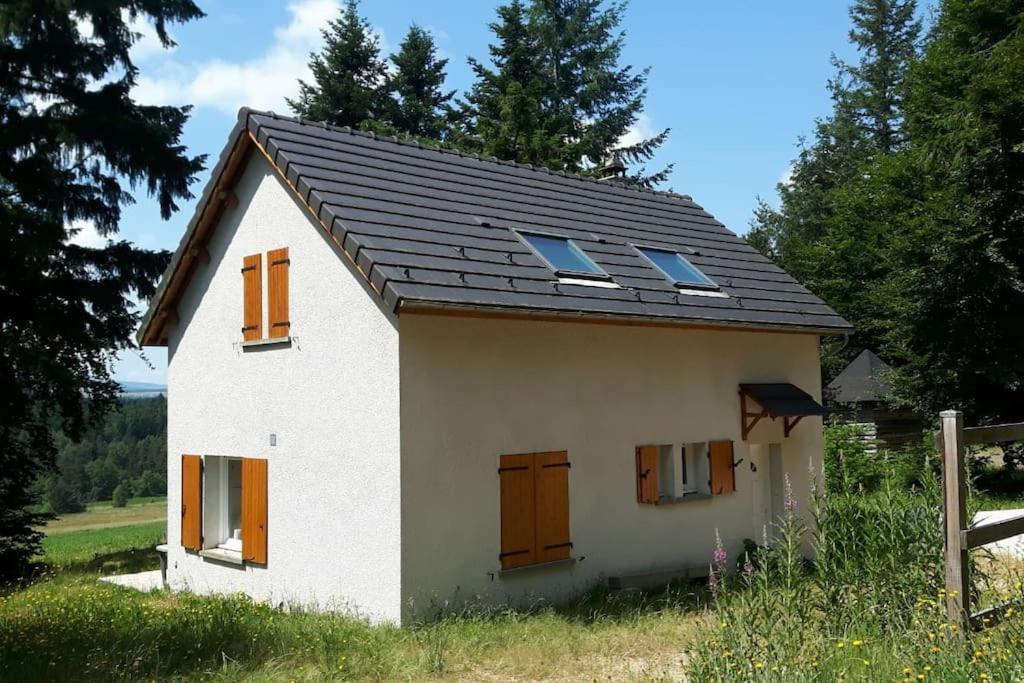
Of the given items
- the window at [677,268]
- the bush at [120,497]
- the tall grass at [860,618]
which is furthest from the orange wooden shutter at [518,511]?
the bush at [120,497]

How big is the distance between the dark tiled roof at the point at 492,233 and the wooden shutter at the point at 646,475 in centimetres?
191

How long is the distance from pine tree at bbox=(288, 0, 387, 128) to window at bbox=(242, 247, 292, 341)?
2485 cm

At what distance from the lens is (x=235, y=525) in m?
13.2

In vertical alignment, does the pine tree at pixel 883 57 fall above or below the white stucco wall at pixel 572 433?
above

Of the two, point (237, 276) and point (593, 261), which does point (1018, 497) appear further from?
point (237, 276)

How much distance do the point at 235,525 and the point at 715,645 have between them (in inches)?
361

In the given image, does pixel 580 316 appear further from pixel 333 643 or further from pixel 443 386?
pixel 333 643

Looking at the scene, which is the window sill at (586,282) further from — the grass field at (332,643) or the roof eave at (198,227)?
the roof eave at (198,227)

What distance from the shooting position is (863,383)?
29.2m

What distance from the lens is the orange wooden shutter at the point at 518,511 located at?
1063 cm

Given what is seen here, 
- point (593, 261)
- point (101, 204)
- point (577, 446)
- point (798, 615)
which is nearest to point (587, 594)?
point (577, 446)

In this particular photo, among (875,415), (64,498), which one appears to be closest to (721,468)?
(875,415)

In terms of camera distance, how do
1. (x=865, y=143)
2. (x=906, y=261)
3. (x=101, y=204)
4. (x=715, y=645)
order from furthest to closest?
1. (x=865, y=143)
2. (x=906, y=261)
3. (x=101, y=204)
4. (x=715, y=645)

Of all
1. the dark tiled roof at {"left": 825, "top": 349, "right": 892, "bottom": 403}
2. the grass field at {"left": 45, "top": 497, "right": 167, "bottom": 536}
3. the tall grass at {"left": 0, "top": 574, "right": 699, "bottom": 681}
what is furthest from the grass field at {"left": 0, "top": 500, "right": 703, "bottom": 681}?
the grass field at {"left": 45, "top": 497, "right": 167, "bottom": 536}
